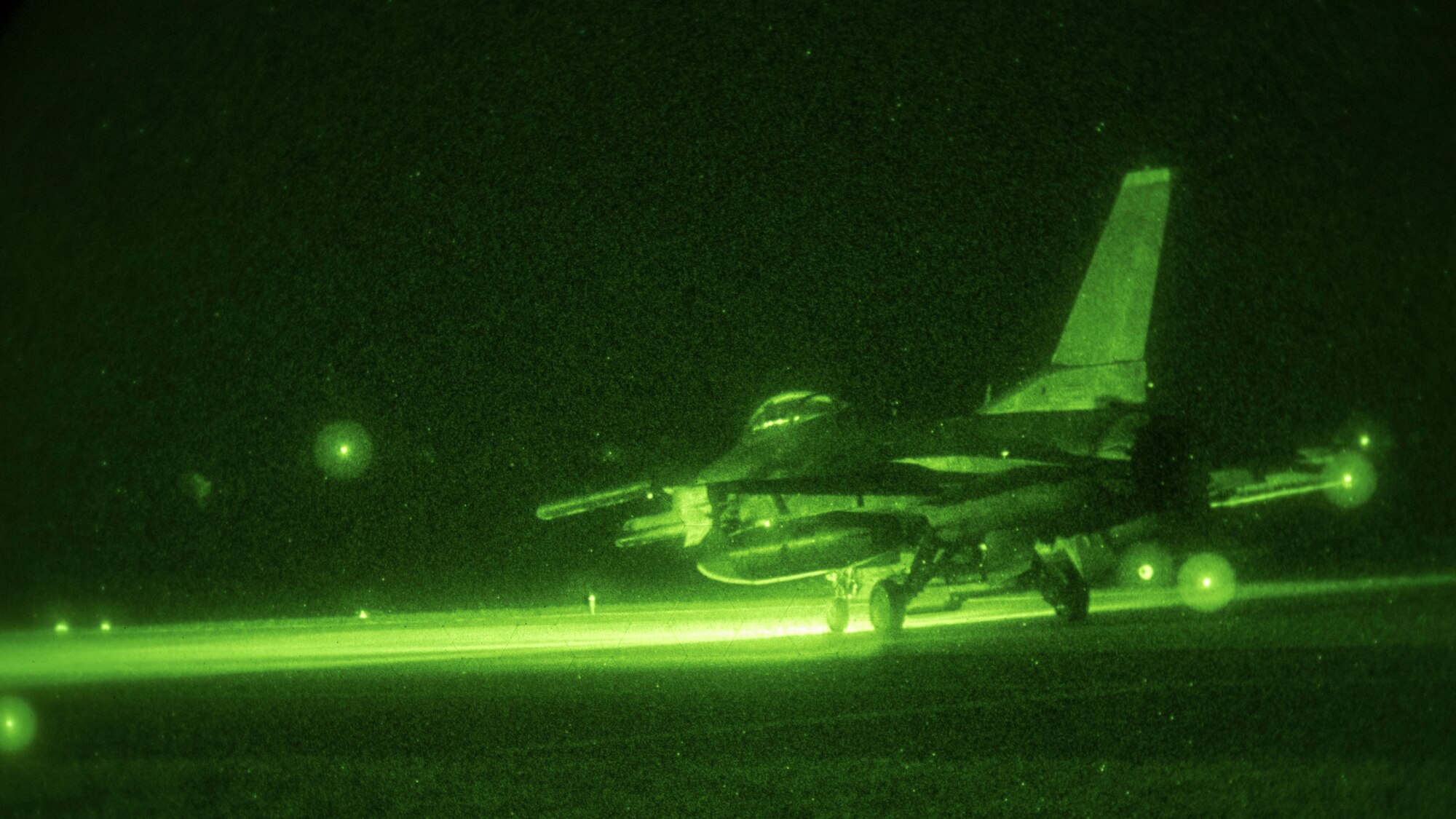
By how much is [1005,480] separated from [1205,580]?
335 inches

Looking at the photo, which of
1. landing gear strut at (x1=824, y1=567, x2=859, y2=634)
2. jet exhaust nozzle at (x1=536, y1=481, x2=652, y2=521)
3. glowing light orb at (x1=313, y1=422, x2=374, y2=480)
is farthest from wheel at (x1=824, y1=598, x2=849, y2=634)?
glowing light orb at (x1=313, y1=422, x2=374, y2=480)

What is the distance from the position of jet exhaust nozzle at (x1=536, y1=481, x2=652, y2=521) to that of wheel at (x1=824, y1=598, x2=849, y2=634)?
2989mm

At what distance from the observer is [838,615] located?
13.6 m

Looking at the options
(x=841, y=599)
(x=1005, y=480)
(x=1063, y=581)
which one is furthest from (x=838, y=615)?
(x=1005, y=480)

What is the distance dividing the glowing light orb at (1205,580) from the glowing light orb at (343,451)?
23.5 m

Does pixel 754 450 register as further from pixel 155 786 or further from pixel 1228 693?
pixel 155 786

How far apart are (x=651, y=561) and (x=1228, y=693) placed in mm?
24860

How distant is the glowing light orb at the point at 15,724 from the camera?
6961 mm

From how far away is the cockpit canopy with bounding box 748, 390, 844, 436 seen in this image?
13641 millimetres

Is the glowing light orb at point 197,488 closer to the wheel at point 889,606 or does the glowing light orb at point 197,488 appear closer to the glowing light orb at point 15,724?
the glowing light orb at point 15,724

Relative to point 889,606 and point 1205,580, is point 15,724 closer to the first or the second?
point 889,606

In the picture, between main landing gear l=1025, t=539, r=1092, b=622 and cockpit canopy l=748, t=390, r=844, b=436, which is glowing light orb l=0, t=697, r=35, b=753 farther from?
main landing gear l=1025, t=539, r=1092, b=622

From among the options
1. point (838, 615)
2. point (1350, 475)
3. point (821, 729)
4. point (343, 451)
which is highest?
point (343, 451)

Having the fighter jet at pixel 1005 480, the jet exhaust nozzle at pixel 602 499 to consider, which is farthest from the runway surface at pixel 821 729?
the jet exhaust nozzle at pixel 602 499
